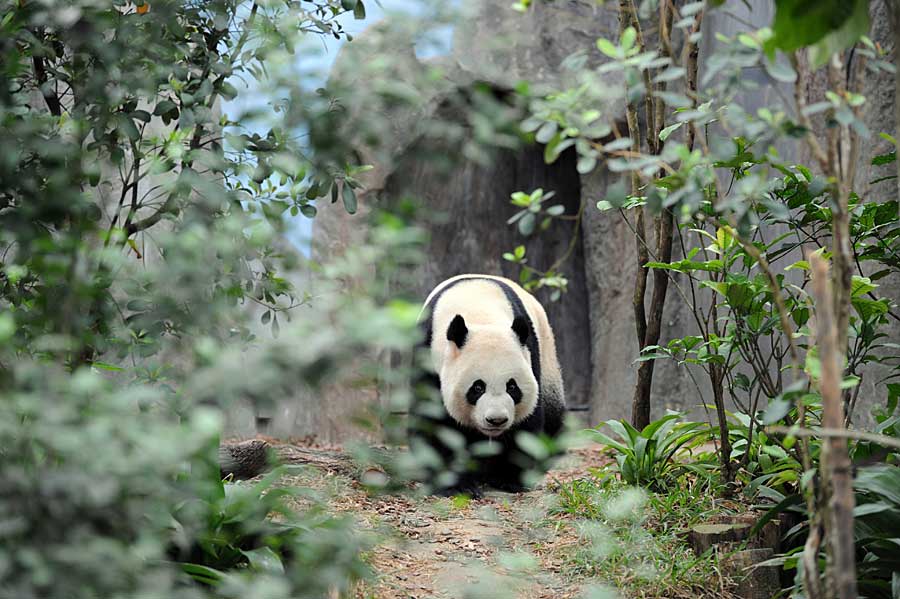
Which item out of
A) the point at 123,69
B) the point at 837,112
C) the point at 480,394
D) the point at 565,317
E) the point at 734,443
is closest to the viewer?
the point at 837,112

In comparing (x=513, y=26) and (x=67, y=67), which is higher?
(x=513, y=26)

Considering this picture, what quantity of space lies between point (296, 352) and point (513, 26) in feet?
27.8

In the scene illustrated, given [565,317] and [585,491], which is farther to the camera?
[565,317]

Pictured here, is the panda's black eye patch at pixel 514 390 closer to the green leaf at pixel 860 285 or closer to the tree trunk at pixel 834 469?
the green leaf at pixel 860 285

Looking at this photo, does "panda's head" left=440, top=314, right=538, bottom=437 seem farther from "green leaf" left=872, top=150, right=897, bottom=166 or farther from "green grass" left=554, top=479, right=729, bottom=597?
"green leaf" left=872, top=150, right=897, bottom=166

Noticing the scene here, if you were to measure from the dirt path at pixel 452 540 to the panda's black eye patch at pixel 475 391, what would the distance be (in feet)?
2.15

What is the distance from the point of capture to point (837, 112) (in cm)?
235

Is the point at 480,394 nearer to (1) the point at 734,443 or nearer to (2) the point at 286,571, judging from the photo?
(1) the point at 734,443

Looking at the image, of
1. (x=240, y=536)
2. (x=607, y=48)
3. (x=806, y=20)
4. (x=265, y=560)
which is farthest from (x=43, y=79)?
(x=806, y=20)

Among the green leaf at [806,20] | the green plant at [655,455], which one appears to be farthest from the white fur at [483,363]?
the green leaf at [806,20]

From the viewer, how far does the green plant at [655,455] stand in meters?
4.93

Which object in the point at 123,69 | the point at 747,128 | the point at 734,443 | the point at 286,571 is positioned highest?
the point at 123,69

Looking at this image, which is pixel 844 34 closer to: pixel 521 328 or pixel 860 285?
pixel 860 285

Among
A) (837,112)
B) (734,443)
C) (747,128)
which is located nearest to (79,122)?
(747,128)
